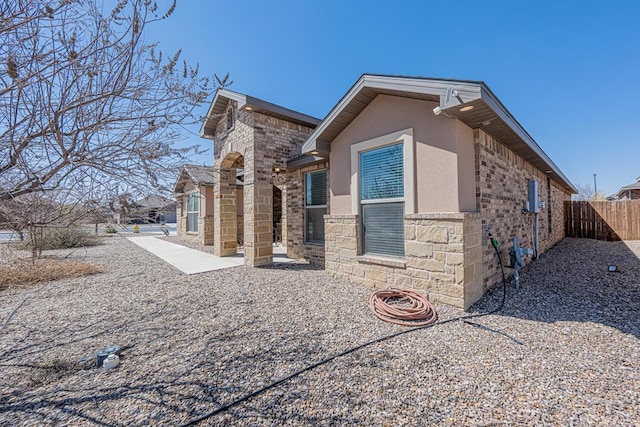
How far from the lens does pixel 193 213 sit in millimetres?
15594

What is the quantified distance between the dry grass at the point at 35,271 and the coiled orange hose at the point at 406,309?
26.4 ft

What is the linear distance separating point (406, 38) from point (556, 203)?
1052cm

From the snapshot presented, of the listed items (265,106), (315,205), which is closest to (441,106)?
(315,205)

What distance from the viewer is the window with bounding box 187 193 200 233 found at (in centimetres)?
1500

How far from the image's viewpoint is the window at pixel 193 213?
14999mm

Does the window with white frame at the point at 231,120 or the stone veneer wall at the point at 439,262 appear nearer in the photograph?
the stone veneer wall at the point at 439,262

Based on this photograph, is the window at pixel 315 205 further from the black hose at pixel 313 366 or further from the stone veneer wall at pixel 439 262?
the black hose at pixel 313 366

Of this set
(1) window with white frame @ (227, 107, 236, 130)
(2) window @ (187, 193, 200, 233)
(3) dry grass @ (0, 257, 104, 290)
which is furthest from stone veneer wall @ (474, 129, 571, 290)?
(2) window @ (187, 193, 200, 233)

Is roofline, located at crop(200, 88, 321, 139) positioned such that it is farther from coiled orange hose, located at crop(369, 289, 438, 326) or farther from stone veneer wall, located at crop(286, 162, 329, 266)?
coiled orange hose, located at crop(369, 289, 438, 326)

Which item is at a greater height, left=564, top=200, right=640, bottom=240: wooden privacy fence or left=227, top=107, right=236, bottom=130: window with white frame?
left=227, top=107, right=236, bottom=130: window with white frame

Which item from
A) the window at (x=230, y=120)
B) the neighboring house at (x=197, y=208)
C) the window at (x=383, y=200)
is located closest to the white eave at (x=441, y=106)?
the window at (x=383, y=200)

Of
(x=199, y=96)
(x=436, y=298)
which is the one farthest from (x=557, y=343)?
(x=199, y=96)

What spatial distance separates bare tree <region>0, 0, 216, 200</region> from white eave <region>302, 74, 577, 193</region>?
3410 mm

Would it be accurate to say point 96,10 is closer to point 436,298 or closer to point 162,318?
point 162,318
